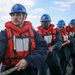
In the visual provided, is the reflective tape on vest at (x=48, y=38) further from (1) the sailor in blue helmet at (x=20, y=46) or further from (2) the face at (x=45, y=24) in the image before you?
(1) the sailor in blue helmet at (x=20, y=46)

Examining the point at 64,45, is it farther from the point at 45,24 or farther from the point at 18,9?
the point at 18,9

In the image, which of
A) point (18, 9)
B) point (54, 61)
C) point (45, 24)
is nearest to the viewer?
point (18, 9)

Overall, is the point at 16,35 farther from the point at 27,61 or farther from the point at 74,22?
the point at 74,22

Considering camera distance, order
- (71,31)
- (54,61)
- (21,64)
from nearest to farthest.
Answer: (21,64) → (54,61) → (71,31)

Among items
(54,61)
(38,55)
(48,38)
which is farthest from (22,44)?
(54,61)

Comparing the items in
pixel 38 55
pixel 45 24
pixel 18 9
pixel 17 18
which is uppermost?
pixel 18 9

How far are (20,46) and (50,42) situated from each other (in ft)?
11.1

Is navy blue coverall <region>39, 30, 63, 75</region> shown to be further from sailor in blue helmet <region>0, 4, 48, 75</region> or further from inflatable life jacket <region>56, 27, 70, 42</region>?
sailor in blue helmet <region>0, 4, 48, 75</region>

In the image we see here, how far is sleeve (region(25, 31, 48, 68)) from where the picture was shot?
165 inches

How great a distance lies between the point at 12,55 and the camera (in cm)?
424

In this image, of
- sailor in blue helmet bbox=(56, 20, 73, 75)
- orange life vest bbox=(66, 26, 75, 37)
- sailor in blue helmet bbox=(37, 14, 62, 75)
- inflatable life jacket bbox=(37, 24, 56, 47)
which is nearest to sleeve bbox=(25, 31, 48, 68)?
sailor in blue helmet bbox=(37, 14, 62, 75)

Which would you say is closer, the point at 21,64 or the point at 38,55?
the point at 21,64

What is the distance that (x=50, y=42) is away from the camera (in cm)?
762

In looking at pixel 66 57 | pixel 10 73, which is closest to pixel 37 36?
pixel 10 73
